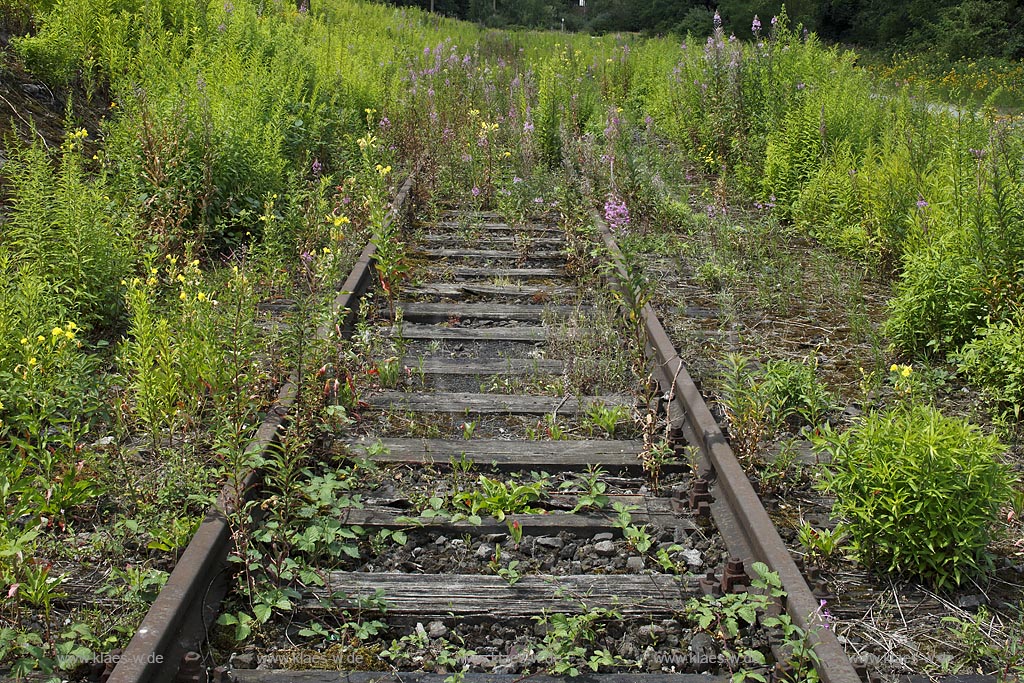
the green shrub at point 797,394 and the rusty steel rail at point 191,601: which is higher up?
the green shrub at point 797,394

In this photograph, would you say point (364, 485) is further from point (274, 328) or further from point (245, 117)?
point (245, 117)

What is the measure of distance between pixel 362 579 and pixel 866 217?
586cm

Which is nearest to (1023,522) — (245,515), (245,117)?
(245,515)

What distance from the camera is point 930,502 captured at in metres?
3.36

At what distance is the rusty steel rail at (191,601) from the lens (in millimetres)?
2594

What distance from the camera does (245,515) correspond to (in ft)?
10.7

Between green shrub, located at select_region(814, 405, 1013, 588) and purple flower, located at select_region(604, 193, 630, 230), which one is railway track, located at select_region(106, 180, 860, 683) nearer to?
green shrub, located at select_region(814, 405, 1013, 588)

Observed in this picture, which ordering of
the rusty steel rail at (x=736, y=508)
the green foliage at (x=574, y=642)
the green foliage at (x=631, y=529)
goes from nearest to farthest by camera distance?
the rusty steel rail at (x=736, y=508) → the green foliage at (x=574, y=642) → the green foliage at (x=631, y=529)

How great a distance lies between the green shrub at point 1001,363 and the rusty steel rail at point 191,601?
3.84m

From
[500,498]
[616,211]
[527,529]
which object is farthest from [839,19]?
[527,529]

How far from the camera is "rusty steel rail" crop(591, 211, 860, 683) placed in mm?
2742

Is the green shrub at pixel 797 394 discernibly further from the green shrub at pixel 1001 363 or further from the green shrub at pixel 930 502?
the green shrub at pixel 930 502

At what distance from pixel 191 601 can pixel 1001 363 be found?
4.38 m

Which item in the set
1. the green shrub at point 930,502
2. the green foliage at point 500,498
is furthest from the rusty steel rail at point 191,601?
the green shrub at point 930,502
